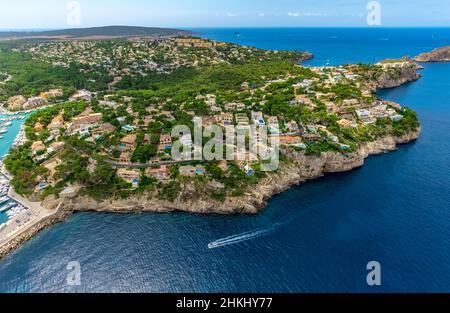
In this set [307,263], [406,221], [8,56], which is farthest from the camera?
[8,56]

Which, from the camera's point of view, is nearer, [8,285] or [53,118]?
[8,285]

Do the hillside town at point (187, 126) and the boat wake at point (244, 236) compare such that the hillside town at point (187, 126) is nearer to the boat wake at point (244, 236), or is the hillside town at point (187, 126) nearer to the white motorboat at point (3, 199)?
the white motorboat at point (3, 199)

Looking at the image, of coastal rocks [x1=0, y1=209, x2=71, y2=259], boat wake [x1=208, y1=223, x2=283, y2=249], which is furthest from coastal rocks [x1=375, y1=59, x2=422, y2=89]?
coastal rocks [x1=0, y1=209, x2=71, y2=259]

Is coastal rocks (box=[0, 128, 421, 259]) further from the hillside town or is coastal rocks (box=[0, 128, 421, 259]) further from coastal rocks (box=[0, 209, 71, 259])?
the hillside town

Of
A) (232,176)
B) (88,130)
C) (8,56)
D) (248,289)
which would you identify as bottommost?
(248,289)

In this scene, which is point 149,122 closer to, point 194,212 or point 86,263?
point 194,212

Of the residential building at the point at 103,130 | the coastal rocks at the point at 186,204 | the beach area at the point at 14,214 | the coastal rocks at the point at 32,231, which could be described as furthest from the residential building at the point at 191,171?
the residential building at the point at 103,130

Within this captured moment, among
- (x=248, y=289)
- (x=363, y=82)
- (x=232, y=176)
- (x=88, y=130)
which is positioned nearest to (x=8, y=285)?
(x=248, y=289)

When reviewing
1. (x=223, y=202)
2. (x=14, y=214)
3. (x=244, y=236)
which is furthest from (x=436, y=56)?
(x=14, y=214)
